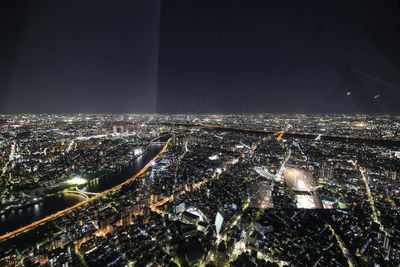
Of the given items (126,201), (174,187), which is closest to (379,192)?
(174,187)

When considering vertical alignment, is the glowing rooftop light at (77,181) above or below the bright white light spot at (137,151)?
below

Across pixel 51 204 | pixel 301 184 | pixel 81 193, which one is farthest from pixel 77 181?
pixel 301 184

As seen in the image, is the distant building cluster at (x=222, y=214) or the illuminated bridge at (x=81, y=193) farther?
the illuminated bridge at (x=81, y=193)

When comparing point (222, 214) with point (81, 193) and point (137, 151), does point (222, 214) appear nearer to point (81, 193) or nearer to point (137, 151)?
point (81, 193)

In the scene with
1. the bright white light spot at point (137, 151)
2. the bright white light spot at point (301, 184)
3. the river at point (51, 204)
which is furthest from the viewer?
the bright white light spot at point (137, 151)

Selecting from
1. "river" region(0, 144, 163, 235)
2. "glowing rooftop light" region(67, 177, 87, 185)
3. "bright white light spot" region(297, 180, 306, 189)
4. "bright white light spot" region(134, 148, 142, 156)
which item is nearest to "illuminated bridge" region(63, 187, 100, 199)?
"river" region(0, 144, 163, 235)

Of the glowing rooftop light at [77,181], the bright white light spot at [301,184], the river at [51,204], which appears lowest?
the river at [51,204]

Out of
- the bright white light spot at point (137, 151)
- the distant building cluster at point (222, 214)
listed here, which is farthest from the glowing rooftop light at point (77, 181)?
the bright white light spot at point (137, 151)

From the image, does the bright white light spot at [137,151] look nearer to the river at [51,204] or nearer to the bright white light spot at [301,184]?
the river at [51,204]

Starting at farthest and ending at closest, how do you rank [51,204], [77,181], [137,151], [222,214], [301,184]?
[137,151], [77,181], [301,184], [51,204], [222,214]

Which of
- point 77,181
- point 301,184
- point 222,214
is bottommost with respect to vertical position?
point 77,181

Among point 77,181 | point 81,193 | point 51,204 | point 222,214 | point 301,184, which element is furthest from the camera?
point 77,181
